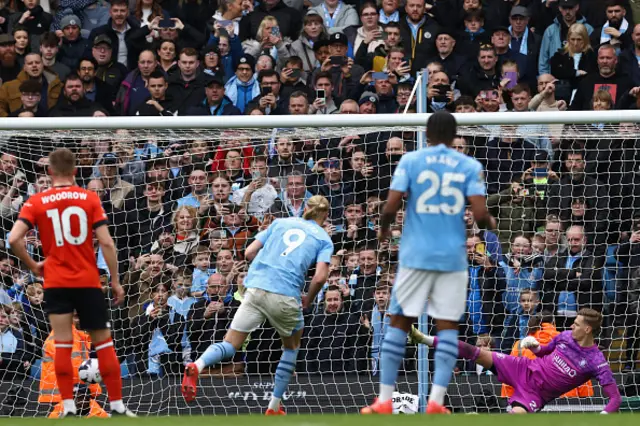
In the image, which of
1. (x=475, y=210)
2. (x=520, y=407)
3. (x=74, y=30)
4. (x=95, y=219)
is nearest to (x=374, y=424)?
(x=475, y=210)

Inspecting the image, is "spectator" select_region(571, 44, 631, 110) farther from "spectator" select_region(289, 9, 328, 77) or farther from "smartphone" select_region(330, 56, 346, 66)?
"spectator" select_region(289, 9, 328, 77)

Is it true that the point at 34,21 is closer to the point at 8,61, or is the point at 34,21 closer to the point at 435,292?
the point at 8,61

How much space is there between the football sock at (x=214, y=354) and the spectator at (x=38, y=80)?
5.18m

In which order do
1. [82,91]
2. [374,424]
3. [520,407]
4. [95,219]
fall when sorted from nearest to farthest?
[374,424], [95,219], [520,407], [82,91]

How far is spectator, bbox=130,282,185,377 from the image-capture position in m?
11.7

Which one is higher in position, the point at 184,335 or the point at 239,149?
the point at 239,149

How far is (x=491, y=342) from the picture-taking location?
12.1 meters

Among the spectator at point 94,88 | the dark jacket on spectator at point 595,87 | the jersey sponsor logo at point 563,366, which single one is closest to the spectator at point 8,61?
the spectator at point 94,88

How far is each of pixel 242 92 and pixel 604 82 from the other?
13.2 feet

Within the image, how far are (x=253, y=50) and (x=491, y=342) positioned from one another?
15.8ft

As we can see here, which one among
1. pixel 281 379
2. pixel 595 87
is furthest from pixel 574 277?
pixel 281 379

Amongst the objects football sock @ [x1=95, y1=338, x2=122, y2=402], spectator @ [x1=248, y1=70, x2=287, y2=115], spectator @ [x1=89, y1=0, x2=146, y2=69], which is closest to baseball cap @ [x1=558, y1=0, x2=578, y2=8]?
spectator @ [x1=248, y1=70, x2=287, y2=115]

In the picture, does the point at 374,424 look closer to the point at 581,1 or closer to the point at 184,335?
the point at 184,335

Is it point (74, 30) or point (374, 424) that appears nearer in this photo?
point (374, 424)
